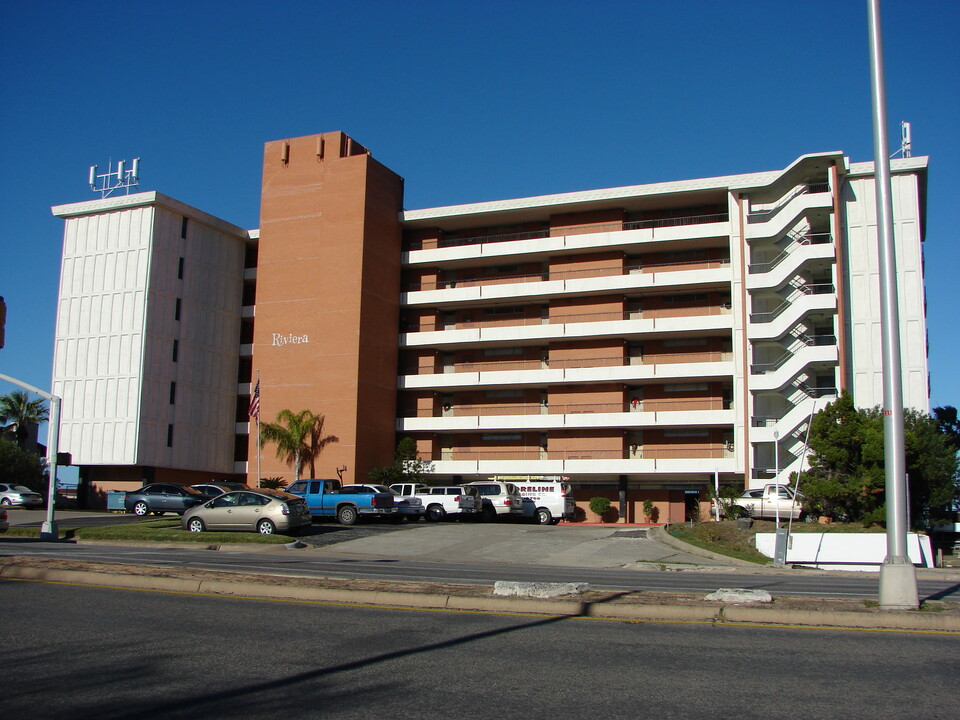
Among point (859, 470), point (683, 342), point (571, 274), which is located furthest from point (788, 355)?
point (859, 470)

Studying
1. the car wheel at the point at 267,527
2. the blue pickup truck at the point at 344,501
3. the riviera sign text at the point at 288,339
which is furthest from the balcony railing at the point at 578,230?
the car wheel at the point at 267,527

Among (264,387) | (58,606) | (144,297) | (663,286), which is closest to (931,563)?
(58,606)

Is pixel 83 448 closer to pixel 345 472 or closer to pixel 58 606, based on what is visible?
pixel 345 472

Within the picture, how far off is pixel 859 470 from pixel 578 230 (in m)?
26.6

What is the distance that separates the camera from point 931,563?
85.1 feet

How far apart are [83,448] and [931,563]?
4374cm

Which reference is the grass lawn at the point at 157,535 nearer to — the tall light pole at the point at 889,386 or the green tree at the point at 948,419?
the tall light pole at the point at 889,386

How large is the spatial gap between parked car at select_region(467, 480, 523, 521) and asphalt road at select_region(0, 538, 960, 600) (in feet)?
54.9

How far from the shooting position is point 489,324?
5728 cm

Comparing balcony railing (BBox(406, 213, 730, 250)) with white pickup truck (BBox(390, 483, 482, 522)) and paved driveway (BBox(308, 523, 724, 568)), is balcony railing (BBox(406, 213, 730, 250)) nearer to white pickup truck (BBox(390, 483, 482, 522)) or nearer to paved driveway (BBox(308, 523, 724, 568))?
white pickup truck (BBox(390, 483, 482, 522))

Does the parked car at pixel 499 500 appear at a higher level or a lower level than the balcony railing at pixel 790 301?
lower

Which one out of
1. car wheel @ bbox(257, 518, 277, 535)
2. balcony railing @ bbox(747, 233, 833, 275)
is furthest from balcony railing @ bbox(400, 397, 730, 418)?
car wheel @ bbox(257, 518, 277, 535)

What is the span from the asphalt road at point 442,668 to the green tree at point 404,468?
133ft

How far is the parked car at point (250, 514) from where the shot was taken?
97.4 ft
